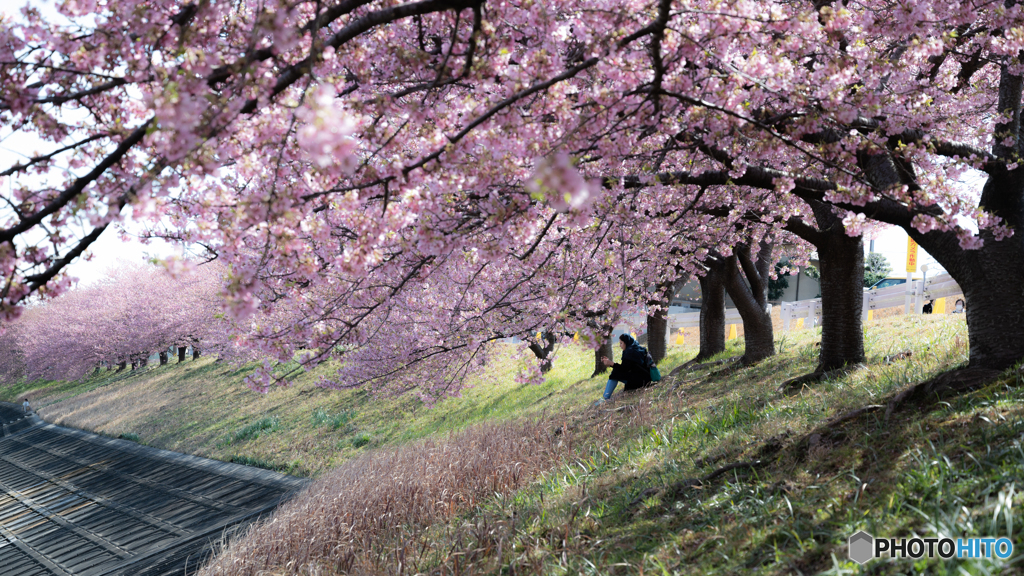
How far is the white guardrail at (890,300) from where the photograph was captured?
15.4m

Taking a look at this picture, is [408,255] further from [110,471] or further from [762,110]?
[110,471]

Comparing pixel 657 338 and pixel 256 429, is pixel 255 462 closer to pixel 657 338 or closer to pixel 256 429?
pixel 256 429

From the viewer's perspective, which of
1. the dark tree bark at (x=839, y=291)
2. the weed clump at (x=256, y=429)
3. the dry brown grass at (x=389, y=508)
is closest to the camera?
the dry brown grass at (x=389, y=508)

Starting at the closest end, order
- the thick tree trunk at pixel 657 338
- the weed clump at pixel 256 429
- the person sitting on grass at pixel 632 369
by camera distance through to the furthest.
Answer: the person sitting on grass at pixel 632 369, the thick tree trunk at pixel 657 338, the weed clump at pixel 256 429

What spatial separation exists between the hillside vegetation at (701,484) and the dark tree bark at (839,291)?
436 mm

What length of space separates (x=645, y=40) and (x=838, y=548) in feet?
10.5

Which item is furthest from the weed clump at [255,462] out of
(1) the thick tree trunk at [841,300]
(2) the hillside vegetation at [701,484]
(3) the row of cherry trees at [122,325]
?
(3) the row of cherry trees at [122,325]

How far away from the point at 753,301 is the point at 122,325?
108 ft

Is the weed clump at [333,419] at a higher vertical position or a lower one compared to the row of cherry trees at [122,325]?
lower

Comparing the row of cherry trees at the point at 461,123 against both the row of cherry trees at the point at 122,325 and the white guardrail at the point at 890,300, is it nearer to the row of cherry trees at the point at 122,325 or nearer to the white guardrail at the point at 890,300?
the white guardrail at the point at 890,300

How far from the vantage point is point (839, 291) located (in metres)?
7.82

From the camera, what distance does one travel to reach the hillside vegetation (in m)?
3.58

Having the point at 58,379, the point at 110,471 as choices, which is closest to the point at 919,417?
the point at 110,471

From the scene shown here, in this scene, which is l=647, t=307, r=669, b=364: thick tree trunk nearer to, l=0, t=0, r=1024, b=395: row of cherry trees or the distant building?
l=0, t=0, r=1024, b=395: row of cherry trees
